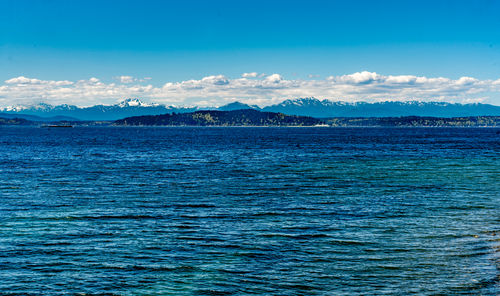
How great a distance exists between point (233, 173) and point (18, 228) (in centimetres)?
3364

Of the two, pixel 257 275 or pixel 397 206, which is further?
pixel 397 206

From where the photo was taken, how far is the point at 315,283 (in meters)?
18.0

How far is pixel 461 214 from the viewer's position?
3136 cm

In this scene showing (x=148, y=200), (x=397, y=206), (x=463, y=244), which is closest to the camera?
(x=463, y=244)

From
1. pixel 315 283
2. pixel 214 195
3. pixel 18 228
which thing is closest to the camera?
pixel 315 283

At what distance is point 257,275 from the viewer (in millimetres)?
18750

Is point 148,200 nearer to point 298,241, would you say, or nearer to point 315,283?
point 298,241

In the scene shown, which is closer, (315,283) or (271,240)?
(315,283)

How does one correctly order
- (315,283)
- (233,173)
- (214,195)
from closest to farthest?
(315,283)
(214,195)
(233,173)

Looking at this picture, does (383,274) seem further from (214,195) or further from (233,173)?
(233,173)

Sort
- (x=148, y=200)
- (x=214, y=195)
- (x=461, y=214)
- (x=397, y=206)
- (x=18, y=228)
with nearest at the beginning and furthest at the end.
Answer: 1. (x=18, y=228)
2. (x=461, y=214)
3. (x=397, y=206)
4. (x=148, y=200)
5. (x=214, y=195)

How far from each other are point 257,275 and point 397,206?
18.7 m

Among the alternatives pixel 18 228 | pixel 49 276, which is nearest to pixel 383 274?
pixel 49 276

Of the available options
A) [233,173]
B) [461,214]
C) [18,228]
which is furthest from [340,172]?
[18,228]
